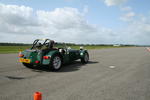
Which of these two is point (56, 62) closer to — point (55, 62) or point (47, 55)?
point (55, 62)

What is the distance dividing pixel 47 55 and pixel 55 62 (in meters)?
0.61

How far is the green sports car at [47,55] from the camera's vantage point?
625cm

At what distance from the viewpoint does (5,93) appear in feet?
11.8

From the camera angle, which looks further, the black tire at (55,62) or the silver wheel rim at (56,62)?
the silver wheel rim at (56,62)

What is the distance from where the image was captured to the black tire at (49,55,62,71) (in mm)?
6370

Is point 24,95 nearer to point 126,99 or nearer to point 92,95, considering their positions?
point 92,95

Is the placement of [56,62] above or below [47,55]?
below

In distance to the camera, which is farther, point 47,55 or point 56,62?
point 56,62

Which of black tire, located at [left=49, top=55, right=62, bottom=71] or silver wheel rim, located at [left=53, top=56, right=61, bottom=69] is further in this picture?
silver wheel rim, located at [left=53, top=56, right=61, bottom=69]

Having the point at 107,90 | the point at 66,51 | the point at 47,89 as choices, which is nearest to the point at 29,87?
the point at 47,89

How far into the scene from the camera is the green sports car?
6250mm

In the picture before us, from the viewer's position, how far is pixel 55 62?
6.67 meters

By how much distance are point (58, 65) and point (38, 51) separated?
49.9 inches

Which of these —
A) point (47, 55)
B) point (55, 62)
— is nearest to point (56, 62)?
point (55, 62)
